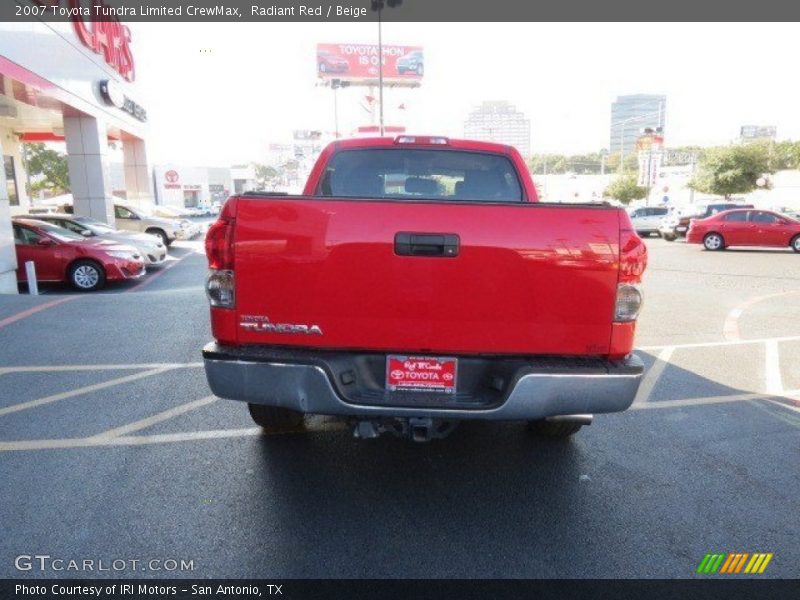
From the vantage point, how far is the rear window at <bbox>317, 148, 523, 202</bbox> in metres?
4.31

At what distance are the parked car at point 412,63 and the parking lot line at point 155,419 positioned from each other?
190 ft

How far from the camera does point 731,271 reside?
13.9 m

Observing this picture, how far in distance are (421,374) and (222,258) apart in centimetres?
116

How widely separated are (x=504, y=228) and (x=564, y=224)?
0.29m

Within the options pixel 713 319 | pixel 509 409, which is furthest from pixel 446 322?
pixel 713 319

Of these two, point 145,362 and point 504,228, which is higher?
point 504,228

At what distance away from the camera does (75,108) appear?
1520 cm

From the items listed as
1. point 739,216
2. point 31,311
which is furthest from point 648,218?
point 31,311

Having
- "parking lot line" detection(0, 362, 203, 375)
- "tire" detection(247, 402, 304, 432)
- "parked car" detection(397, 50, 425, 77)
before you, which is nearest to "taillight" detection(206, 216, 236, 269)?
"tire" detection(247, 402, 304, 432)

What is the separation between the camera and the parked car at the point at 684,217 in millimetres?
22812

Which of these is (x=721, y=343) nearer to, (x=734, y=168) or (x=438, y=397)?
(x=438, y=397)

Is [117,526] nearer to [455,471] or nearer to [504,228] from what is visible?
[455,471]

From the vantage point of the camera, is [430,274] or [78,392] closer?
[430,274]

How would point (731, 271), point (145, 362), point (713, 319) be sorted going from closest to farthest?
point (145, 362) → point (713, 319) → point (731, 271)
